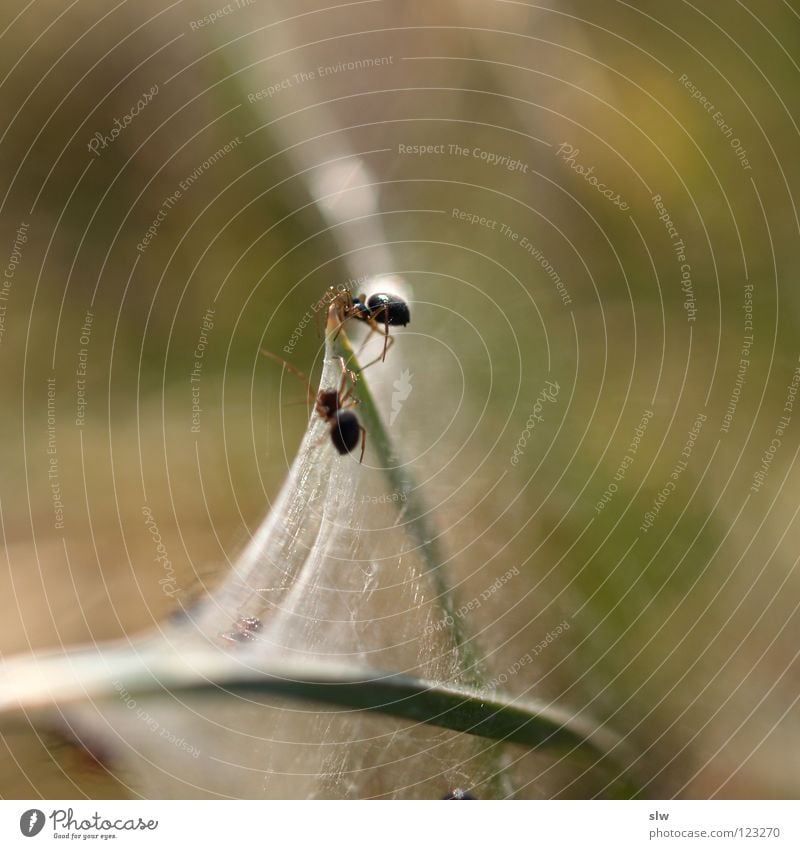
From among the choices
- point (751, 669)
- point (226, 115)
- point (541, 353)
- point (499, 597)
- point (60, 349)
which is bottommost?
point (751, 669)

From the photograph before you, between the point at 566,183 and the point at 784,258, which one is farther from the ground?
the point at 566,183

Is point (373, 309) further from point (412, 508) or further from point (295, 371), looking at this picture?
point (412, 508)

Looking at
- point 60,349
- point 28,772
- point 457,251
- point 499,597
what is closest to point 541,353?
point 457,251

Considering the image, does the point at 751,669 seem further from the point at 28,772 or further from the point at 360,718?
→ the point at 28,772

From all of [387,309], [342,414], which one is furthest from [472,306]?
[342,414]

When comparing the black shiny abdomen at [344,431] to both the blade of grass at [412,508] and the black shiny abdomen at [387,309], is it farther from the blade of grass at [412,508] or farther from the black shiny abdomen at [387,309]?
the black shiny abdomen at [387,309]

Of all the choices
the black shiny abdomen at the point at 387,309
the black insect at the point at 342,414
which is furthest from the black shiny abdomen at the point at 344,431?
the black shiny abdomen at the point at 387,309
